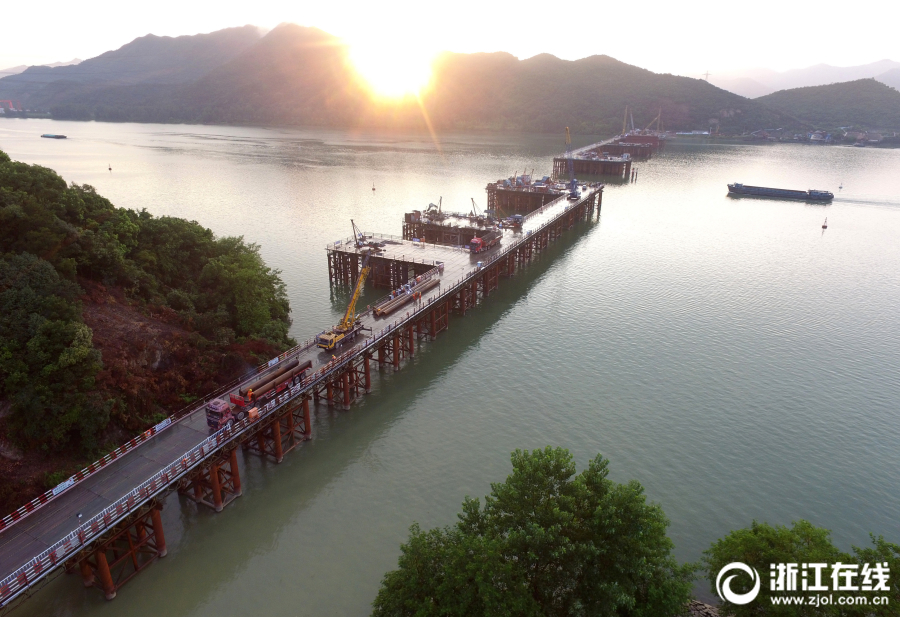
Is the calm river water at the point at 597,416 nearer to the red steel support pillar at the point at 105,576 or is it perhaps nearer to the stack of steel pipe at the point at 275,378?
the red steel support pillar at the point at 105,576

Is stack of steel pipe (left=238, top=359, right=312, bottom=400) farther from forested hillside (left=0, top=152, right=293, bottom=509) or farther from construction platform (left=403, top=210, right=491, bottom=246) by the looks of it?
construction platform (left=403, top=210, right=491, bottom=246)

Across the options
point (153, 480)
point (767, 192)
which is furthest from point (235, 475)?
point (767, 192)

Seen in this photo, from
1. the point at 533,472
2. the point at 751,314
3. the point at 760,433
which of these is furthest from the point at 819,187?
the point at 533,472

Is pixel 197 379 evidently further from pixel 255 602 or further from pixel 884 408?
pixel 884 408

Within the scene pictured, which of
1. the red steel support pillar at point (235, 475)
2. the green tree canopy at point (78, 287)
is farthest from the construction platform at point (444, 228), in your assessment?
the red steel support pillar at point (235, 475)
